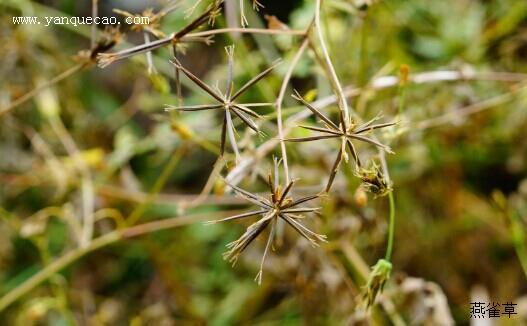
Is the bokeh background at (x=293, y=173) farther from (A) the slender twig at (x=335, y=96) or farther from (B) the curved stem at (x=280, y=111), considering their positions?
(B) the curved stem at (x=280, y=111)

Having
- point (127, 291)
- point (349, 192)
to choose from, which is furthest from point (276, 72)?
point (127, 291)

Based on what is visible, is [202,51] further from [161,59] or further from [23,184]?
[23,184]

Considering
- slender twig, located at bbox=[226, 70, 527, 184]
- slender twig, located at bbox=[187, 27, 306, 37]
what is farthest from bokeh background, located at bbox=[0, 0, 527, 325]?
slender twig, located at bbox=[187, 27, 306, 37]

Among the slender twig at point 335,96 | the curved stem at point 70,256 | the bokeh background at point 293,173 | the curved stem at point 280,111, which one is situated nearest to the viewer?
the curved stem at point 280,111

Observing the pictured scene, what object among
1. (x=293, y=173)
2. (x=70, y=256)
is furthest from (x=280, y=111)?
(x=70, y=256)

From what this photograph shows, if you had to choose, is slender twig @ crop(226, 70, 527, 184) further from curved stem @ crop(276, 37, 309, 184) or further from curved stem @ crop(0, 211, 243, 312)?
curved stem @ crop(0, 211, 243, 312)

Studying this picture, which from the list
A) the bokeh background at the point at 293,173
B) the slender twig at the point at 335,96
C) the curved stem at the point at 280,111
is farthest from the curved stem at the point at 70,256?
the curved stem at the point at 280,111

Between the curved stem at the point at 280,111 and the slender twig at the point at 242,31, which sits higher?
the slender twig at the point at 242,31

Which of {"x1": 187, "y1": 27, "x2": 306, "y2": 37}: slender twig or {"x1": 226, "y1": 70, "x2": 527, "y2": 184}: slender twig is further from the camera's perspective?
{"x1": 226, "y1": 70, "x2": 527, "y2": 184}: slender twig
